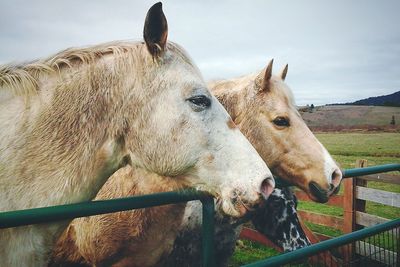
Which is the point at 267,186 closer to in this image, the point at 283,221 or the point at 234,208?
the point at 234,208

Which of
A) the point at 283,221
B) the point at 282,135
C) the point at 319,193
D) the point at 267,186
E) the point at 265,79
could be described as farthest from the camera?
the point at 283,221

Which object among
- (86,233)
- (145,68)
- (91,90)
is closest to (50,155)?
(91,90)

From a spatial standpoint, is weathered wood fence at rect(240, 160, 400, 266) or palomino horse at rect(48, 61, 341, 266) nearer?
palomino horse at rect(48, 61, 341, 266)

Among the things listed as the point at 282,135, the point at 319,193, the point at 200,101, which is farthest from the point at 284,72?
the point at 200,101

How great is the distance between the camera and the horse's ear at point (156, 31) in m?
2.07

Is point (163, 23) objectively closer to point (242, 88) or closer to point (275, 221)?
Result: point (242, 88)

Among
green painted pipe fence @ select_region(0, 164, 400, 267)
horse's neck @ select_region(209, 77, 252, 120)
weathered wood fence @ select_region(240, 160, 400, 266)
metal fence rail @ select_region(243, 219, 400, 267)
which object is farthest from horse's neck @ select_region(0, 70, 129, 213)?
weathered wood fence @ select_region(240, 160, 400, 266)

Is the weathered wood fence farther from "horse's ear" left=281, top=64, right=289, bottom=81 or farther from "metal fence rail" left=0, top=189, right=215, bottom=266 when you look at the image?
"metal fence rail" left=0, top=189, right=215, bottom=266

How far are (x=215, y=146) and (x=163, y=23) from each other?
2.84 feet

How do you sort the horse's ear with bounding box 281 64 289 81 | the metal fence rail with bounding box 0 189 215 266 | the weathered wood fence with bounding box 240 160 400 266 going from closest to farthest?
the metal fence rail with bounding box 0 189 215 266 → the horse's ear with bounding box 281 64 289 81 → the weathered wood fence with bounding box 240 160 400 266

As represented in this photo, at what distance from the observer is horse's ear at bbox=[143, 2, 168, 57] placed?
2072mm

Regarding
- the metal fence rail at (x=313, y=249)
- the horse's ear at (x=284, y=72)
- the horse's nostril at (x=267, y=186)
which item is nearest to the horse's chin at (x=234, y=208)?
the horse's nostril at (x=267, y=186)

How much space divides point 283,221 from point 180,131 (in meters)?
4.07

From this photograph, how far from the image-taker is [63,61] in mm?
2293
